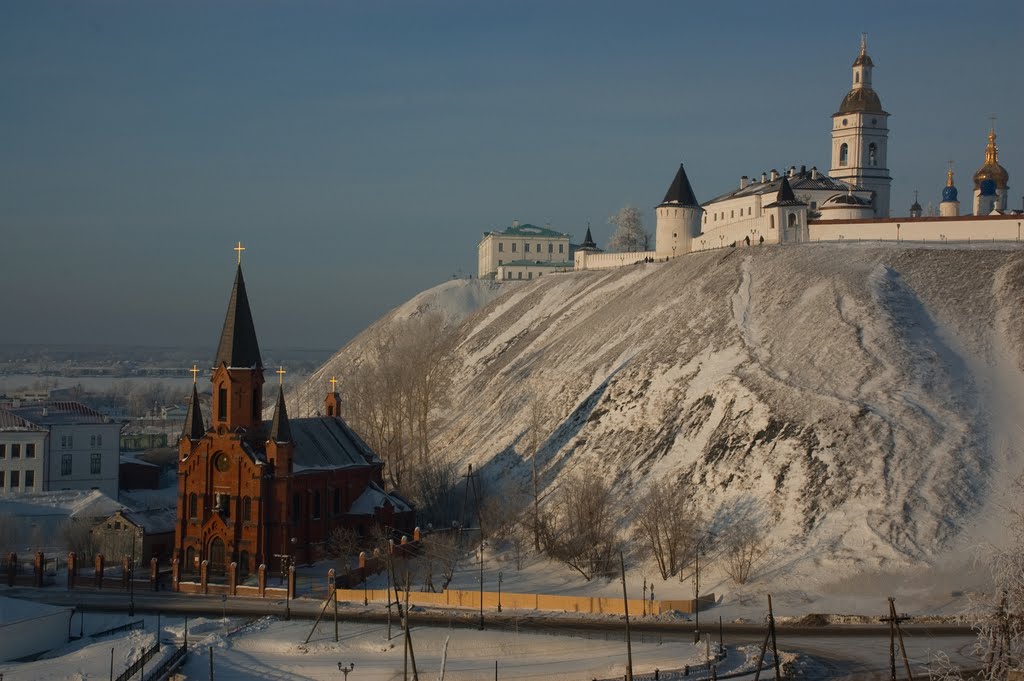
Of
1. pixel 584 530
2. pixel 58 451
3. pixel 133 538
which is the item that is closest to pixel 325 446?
Result: pixel 133 538

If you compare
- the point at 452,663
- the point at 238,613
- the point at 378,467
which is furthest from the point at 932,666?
the point at 378,467

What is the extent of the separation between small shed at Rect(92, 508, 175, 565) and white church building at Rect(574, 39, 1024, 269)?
57602 mm

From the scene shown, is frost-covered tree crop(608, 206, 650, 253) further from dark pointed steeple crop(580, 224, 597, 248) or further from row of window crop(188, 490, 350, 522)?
row of window crop(188, 490, 350, 522)

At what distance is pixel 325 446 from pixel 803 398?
26.4 m

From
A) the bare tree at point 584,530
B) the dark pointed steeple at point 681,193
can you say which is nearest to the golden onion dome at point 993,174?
the dark pointed steeple at point 681,193

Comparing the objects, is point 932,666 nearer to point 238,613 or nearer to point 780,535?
point 780,535

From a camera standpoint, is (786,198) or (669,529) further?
(786,198)

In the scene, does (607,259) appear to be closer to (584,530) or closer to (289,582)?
(584,530)

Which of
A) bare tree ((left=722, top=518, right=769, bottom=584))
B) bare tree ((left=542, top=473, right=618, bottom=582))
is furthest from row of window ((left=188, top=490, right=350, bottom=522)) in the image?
bare tree ((left=722, top=518, right=769, bottom=584))

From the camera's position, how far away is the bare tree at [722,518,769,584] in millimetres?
61312

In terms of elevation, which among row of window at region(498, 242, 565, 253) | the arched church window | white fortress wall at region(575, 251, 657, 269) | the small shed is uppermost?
row of window at region(498, 242, 565, 253)

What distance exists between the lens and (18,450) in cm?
8594

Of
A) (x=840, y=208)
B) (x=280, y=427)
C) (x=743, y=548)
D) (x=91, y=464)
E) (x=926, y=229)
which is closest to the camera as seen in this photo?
(x=743, y=548)

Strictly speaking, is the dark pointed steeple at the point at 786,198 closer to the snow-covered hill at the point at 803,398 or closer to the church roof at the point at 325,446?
the snow-covered hill at the point at 803,398
